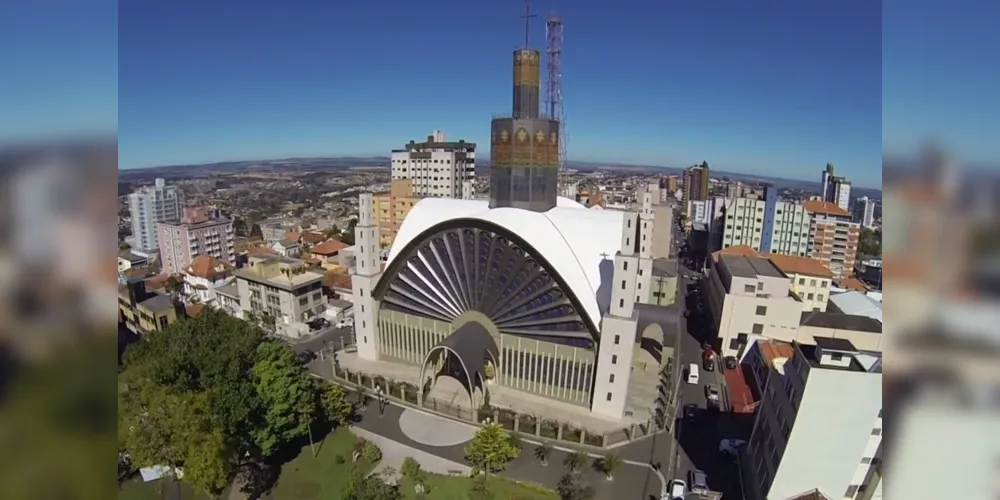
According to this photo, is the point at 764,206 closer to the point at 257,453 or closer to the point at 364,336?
the point at 364,336

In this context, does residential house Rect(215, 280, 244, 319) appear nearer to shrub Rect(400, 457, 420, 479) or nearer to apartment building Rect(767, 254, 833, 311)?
shrub Rect(400, 457, 420, 479)

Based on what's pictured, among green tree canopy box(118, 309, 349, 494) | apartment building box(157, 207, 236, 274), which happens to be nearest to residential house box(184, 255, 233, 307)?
apartment building box(157, 207, 236, 274)

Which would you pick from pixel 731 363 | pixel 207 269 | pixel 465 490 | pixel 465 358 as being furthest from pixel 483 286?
pixel 207 269

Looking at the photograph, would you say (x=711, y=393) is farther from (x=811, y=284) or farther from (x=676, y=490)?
(x=811, y=284)

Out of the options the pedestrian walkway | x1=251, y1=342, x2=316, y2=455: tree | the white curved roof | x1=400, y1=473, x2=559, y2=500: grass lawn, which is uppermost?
the white curved roof

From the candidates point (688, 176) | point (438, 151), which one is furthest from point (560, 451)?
point (688, 176)
